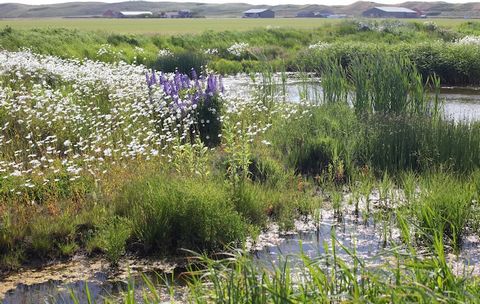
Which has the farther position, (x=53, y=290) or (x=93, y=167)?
(x=93, y=167)

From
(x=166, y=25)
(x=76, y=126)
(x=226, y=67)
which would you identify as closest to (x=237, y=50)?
(x=226, y=67)

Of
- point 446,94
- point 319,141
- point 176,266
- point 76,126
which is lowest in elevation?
point 446,94

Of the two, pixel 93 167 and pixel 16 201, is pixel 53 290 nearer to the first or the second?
pixel 16 201

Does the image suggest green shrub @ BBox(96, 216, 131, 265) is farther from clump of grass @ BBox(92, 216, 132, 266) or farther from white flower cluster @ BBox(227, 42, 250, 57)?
white flower cluster @ BBox(227, 42, 250, 57)

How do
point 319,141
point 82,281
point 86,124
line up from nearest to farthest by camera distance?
point 82,281, point 319,141, point 86,124

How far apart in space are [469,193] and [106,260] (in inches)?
182

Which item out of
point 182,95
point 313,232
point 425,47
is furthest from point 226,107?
point 425,47

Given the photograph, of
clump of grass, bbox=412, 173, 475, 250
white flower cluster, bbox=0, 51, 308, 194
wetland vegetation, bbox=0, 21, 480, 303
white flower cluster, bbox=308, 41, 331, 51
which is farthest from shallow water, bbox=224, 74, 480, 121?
clump of grass, bbox=412, 173, 475, 250

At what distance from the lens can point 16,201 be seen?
28.0 ft

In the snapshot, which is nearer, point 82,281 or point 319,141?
point 82,281

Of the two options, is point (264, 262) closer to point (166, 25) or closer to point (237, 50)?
point (237, 50)

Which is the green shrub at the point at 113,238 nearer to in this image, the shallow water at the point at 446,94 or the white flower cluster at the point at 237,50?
the shallow water at the point at 446,94

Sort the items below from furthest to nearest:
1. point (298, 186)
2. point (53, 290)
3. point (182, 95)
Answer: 1. point (182, 95)
2. point (298, 186)
3. point (53, 290)

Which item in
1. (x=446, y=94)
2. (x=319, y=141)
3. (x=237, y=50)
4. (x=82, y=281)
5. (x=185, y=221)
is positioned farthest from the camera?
(x=237, y=50)
